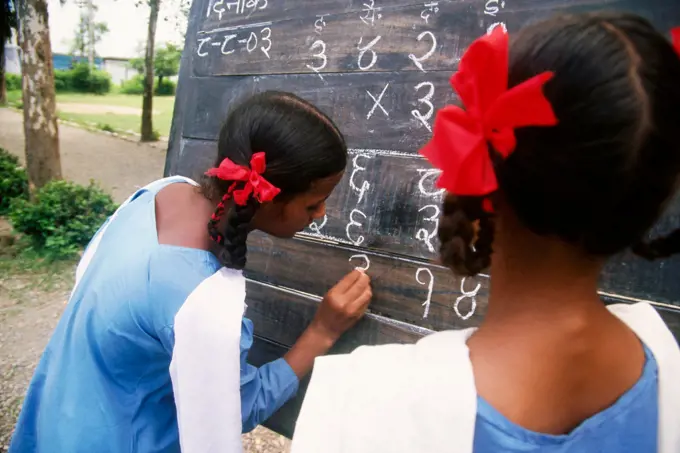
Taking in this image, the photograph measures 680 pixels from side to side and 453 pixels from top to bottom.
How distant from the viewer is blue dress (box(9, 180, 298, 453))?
3.99ft

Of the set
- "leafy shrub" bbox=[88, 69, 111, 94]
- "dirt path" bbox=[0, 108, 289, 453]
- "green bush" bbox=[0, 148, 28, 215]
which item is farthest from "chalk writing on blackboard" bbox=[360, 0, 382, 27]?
"leafy shrub" bbox=[88, 69, 111, 94]

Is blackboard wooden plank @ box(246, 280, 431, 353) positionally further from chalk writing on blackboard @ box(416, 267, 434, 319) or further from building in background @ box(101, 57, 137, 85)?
building in background @ box(101, 57, 137, 85)

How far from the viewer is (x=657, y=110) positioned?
613mm

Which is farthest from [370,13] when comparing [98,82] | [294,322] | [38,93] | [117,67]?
[117,67]

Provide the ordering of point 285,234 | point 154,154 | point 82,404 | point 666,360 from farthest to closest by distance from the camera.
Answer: point 154,154
point 285,234
point 82,404
point 666,360

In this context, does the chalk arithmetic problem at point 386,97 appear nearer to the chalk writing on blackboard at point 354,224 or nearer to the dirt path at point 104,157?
the chalk writing on blackboard at point 354,224

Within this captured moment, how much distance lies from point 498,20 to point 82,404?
59.3 inches

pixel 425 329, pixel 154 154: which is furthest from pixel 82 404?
pixel 154 154

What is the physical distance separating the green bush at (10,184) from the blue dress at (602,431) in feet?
25.1

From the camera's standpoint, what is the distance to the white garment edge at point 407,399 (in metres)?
0.69

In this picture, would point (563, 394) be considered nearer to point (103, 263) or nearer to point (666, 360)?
point (666, 360)

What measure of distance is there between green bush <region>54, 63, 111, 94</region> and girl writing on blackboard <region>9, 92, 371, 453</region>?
35663 mm

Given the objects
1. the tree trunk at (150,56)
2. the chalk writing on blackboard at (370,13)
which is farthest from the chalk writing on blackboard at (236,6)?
the tree trunk at (150,56)

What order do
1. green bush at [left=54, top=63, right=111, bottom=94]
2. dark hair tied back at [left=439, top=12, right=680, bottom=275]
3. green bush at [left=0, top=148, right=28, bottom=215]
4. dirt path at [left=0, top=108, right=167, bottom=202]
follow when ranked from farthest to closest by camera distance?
green bush at [left=54, top=63, right=111, bottom=94] < dirt path at [left=0, top=108, right=167, bottom=202] < green bush at [left=0, top=148, right=28, bottom=215] < dark hair tied back at [left=439, top=12, right=680, bottom=275]
